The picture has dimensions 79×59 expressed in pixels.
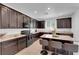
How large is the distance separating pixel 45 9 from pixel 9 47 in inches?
57.4

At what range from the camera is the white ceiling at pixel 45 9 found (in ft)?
8.22

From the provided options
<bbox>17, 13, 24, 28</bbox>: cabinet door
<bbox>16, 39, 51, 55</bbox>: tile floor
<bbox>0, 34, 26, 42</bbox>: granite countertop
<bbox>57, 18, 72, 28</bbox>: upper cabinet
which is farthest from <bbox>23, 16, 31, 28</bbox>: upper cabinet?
<bbox>57, 18, 72, 28</bbox>: upper cabinet

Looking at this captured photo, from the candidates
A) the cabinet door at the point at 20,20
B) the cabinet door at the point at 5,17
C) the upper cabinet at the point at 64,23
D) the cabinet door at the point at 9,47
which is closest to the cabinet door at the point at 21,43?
the cabinet door at the point at 9,47

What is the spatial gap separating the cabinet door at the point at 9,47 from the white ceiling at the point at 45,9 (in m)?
0.95

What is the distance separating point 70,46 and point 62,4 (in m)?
1.18

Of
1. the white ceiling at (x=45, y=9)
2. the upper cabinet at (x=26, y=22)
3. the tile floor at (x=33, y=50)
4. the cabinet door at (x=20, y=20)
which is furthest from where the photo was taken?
the cabinet door at (x=20, y=20)

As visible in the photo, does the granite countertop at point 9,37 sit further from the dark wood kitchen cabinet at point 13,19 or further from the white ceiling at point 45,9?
the white ceiling at point 45,9

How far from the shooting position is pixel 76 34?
8.32 feet

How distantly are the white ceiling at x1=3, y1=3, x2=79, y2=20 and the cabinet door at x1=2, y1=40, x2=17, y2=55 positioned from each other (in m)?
0.95

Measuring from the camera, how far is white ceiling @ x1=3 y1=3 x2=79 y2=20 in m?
2.51

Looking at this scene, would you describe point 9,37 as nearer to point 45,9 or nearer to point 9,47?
point 9,47

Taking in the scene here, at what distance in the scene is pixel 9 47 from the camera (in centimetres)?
286

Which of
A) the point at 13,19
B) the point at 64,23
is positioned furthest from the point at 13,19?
the point at 64,23
